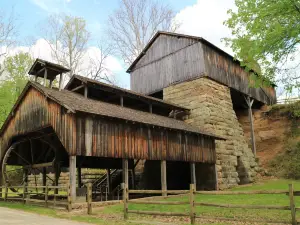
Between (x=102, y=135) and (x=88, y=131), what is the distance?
791 mm

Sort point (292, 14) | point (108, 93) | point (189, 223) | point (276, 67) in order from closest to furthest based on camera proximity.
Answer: point (189, 223) → point (292, 14) → point (276, 67) → point (108, 93)

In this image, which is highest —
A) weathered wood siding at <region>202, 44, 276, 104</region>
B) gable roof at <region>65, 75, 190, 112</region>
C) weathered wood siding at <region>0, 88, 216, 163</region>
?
weathered wood siding at <region>202, 44, 276, 104</region>

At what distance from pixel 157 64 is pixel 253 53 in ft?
43.8

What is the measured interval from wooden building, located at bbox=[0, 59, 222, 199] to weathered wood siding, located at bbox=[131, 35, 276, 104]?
12.5 feet

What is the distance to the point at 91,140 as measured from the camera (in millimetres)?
14234

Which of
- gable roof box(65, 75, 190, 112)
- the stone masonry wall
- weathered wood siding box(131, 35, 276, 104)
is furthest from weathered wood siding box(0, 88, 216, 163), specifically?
weathered wood siding box(131, 35, 276, 104)

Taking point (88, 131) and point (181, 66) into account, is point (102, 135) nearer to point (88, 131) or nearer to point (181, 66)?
point (88, 131)

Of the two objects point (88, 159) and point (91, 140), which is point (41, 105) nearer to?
point (91, 140)

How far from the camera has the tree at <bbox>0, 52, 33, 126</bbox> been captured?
34.0 metres

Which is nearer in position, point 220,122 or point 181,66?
point 220,122

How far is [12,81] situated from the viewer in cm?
3644

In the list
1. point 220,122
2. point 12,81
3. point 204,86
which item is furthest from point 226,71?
point 12,81

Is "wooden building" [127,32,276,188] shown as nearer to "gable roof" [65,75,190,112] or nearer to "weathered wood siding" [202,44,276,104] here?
"weathered wood siding" [202,44,276,104]

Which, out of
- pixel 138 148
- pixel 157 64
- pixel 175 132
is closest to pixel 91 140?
pixel 138 148
